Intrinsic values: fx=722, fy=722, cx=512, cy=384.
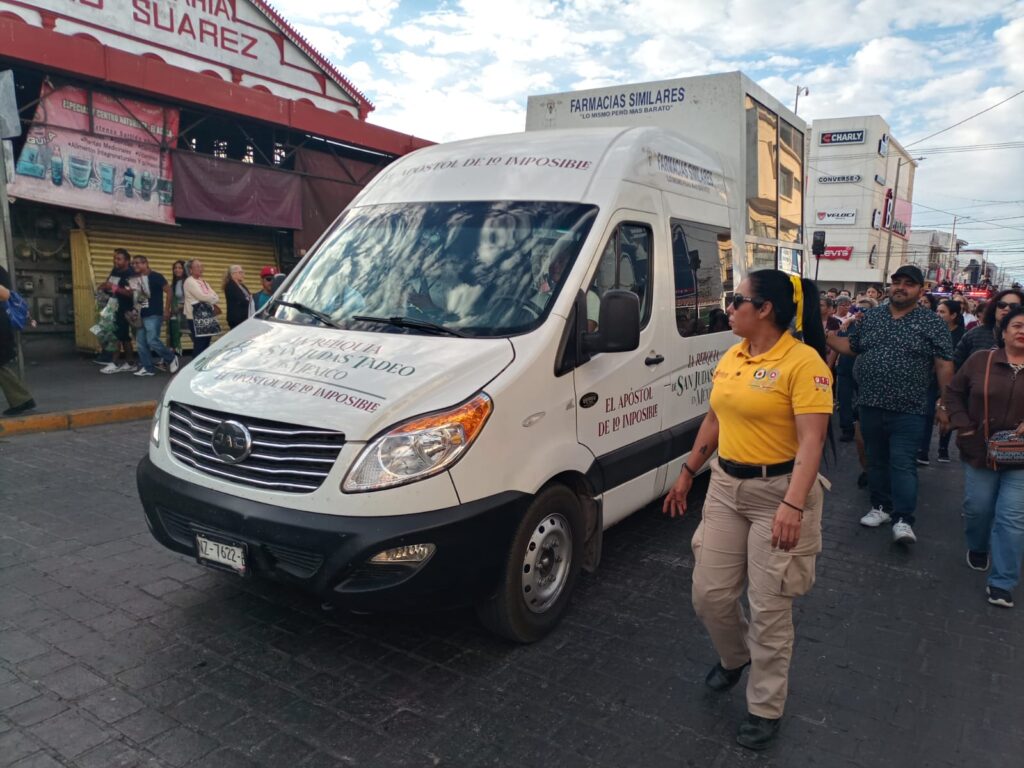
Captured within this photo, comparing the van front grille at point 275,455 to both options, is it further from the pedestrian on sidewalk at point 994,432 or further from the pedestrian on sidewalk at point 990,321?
the pedestrian on sidewalk at point 990,321

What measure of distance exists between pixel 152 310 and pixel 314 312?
7.73 m

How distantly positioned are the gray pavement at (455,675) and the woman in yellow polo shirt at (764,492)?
1.13 ft

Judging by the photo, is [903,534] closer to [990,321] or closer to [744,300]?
[990,321]

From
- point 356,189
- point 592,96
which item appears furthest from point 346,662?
point 356,189

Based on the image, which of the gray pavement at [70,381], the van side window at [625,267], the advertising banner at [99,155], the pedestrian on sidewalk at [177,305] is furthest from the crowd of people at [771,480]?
the advertising banner at [99,155]

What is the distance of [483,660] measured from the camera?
336 centimetres

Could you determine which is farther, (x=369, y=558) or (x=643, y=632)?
(x=643, y=632)

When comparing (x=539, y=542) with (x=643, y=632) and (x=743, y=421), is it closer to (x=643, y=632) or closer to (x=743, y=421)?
(x=643, y=632)

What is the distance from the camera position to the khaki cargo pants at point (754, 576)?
2.79 metres

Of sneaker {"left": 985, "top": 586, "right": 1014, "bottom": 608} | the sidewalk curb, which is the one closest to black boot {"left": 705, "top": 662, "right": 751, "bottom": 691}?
sneaker {"left": 985, "top": 586, "right": 1014, "bottom": 608}

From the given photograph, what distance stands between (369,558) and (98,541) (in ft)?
8.69

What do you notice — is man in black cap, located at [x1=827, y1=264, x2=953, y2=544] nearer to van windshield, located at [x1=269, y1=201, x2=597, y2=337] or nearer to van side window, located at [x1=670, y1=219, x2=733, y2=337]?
van side window, located at [x1=670, y1=219, x2=733, y2=337]

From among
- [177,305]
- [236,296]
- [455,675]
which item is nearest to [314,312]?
[455,675]

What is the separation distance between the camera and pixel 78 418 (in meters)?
7.61
